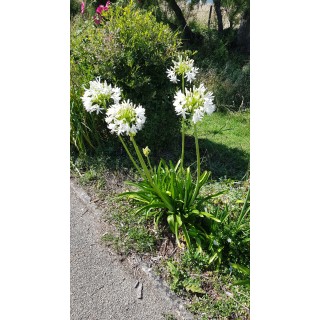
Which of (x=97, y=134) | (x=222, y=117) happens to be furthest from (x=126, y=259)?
(x=222, y=117)

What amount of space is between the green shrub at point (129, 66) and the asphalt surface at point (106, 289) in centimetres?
150

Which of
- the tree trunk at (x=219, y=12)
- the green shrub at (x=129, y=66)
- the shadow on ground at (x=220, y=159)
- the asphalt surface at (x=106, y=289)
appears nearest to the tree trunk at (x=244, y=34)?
the tree trunk at (x=219, y=12)

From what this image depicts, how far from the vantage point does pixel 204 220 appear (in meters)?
2.79

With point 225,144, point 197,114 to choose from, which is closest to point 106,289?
point 197,114

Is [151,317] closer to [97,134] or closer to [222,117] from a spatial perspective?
[97,134]

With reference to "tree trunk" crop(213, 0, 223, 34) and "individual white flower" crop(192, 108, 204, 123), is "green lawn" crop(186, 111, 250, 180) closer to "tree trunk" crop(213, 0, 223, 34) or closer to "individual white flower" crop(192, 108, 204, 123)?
"individual white flower" crop(192, 108, 204, 123)

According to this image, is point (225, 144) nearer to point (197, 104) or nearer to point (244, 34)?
point (197, 104)

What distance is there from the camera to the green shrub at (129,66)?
3682mm

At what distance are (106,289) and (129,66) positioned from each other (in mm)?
2385

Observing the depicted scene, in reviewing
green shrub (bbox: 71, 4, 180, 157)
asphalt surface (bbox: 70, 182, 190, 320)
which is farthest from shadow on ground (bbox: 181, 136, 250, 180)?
asphalt surface (bbox: 70, 182, 190, 320)

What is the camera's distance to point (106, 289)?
8.18 ft

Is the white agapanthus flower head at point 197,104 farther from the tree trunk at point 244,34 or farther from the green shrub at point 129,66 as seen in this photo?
the tree trunk at point 244,34

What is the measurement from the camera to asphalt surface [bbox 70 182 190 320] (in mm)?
2320

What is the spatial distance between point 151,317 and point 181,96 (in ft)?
5.00
